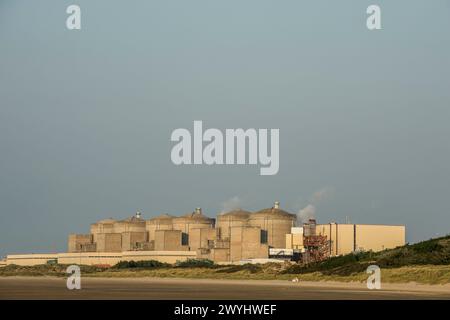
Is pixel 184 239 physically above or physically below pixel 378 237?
below

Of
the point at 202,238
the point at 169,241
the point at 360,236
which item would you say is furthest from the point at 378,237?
the point at 169,241

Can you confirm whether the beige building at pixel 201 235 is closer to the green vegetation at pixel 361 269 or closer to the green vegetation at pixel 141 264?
the green vegetation at pixel 141 264

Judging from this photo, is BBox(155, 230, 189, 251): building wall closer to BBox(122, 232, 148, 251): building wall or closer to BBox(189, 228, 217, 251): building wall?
BBox(189, 228, 217, 251): building wall

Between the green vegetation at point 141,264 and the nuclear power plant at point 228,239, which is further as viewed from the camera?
the green vegetation at point 141,264

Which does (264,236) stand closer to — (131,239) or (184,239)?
(184,239)

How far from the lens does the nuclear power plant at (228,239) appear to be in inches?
5984

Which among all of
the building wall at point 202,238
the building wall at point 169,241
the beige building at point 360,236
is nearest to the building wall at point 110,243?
the building wall at point 169,241

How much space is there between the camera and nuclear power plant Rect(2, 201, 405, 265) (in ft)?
499

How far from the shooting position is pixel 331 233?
152625 millimetres

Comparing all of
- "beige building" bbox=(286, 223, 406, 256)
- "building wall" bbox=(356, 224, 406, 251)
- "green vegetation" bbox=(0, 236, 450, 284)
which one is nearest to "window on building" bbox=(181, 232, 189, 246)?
"green vegetation" bbox=(0, 236, 450, 284)

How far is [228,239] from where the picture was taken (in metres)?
176
